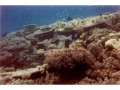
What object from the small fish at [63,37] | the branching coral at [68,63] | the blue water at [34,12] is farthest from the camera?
the small fish at [63,37]

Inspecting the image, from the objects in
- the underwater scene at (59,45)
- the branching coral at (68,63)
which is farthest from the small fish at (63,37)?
the branching coral at (68,63)

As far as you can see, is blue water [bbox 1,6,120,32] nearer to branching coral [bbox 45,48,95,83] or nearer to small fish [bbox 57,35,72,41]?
small fish [bbox 57,35,72,41]

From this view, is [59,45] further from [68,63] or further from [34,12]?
[34,12]

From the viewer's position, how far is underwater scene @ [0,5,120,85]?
16.6 ft

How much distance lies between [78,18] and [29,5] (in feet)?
4.92

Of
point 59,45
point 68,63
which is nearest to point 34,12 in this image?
point 59,45

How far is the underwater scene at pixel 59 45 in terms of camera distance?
505cm

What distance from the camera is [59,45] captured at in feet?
18.2

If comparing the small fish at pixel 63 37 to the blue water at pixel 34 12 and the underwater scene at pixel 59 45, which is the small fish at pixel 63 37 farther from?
the blue water at pixel 34 12

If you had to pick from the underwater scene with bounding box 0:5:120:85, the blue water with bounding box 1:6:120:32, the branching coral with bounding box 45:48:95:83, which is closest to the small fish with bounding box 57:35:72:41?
the underwater scene with bounding box 0:5:120:85
